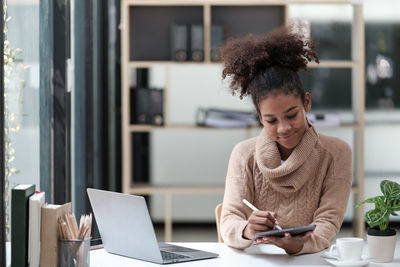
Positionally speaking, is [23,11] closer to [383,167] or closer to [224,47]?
[224,47]

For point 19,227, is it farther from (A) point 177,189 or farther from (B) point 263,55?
(A) point 177,189

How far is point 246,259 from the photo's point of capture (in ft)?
6.13

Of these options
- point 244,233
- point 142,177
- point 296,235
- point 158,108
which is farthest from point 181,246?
point 142,177

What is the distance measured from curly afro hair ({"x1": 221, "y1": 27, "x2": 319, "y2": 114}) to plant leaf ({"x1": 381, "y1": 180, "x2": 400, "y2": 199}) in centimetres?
40

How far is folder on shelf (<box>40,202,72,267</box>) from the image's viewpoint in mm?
1702

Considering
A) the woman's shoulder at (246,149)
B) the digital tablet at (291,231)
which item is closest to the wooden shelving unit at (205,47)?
the woman's shoulder at (246,149)

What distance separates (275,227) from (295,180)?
24 cm

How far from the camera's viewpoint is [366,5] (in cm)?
518

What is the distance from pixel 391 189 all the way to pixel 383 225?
104 millimetres

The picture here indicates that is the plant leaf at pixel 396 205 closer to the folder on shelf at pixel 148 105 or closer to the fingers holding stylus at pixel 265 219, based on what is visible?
the fingers holding stylus at pixel 265 219

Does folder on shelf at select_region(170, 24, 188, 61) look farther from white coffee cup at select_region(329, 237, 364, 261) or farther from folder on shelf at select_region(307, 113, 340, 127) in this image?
white coffee cup at select_region(329, 237, 364, 261)

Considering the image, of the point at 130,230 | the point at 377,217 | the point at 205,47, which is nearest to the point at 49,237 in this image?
the point at 130,230

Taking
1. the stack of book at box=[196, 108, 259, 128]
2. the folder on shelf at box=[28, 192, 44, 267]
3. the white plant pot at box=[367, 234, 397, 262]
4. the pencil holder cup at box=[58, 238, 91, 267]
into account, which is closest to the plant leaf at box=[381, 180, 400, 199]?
the white plant pot at box=[367, 234, 397, 262]

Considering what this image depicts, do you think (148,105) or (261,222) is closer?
(261,222)
